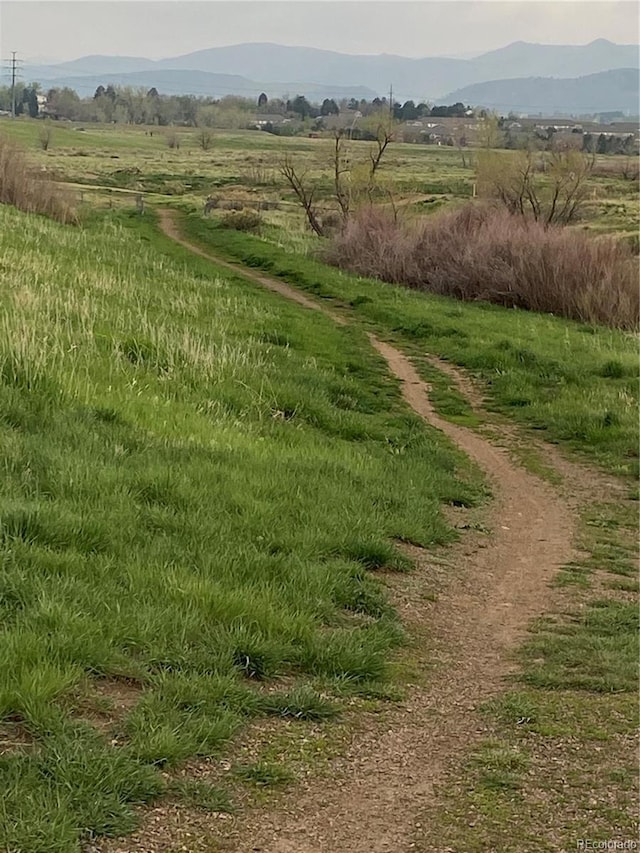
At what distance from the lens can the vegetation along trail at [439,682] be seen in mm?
3744

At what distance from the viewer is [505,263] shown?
89.3 feet

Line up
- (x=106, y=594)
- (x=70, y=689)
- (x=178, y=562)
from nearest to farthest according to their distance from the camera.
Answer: (x=70, y=689) < (x=106, y=594) < (x=178, y=562)

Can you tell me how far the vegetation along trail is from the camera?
3744 mm

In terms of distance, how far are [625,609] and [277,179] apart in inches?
3268

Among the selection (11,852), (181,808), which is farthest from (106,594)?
(11,852)

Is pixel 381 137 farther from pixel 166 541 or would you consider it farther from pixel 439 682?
pixel 439 682

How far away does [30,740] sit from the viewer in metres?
3.92

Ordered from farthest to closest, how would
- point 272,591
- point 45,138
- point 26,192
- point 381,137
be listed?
point 45,138 < point 381,137 < point 26,192 < point 272,591

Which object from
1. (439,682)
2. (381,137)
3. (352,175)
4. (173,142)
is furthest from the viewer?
(173,142)

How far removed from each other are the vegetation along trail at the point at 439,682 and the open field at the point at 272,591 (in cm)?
3

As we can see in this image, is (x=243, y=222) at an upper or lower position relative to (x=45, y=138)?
lower

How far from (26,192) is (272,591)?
3588 centimetres

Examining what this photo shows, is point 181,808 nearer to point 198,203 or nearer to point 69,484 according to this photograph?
point 69,484

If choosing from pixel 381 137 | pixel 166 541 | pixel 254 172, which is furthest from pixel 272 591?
pixel 254 172
